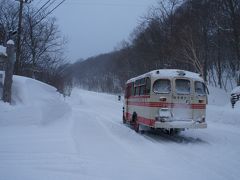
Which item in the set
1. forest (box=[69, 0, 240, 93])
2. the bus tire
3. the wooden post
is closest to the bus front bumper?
the bus tire

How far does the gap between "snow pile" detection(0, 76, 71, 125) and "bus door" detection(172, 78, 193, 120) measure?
5.92 meters

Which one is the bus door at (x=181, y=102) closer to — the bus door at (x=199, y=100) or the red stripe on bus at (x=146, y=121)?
the bus door at (x=199, y=100)

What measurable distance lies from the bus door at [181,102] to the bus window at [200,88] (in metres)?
0.36

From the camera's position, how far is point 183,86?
16.6m

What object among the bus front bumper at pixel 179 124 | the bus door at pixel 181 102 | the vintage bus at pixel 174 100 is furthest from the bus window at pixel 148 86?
the bus front bumper at pixel 179 124

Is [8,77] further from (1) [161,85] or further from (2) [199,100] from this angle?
(2) [199,100]

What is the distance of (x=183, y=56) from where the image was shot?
47688mm

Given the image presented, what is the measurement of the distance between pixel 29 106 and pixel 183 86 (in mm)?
6994

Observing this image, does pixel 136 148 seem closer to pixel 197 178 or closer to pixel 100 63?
pixel 197 178

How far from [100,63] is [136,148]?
132 m

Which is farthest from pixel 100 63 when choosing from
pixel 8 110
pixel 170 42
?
pixel 8 110

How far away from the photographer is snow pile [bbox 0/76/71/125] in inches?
646

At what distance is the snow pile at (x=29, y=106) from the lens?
1641cm

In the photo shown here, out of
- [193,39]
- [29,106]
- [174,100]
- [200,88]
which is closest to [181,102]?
[174,100]
